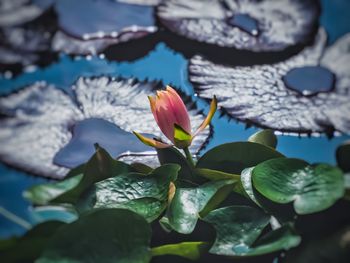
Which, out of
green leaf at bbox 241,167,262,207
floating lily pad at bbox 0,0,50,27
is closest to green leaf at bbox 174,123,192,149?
green leaf at bbox 241,167,262,207

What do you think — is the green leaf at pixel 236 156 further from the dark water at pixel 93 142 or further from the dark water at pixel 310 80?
the dark water at pixel 310 80

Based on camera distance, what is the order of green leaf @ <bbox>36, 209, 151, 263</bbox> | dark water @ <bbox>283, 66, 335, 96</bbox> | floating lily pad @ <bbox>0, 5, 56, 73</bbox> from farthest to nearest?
A: floating lily pad @ <bbox>0, 5, 56, 73</bbox> < dark water @ <bbox>283, 66, 335, 96</bbox> < green leaf @ <bbox>36, 209, 151, 263</bbox>

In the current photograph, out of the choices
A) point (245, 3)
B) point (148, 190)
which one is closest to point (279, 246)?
point (148, 190)

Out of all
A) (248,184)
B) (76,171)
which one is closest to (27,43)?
(76,171)

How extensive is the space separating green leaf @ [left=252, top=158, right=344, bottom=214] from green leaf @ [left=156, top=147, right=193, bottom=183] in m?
0.12

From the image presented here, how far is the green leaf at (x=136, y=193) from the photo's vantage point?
71 cm

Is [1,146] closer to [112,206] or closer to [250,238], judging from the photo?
[112,206]

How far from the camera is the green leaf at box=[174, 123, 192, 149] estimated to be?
74 cm

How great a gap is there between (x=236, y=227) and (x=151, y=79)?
497mm

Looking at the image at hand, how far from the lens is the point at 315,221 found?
0.69 metres

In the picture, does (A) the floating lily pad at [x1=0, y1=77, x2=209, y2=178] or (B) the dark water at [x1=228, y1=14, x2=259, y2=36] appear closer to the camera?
(A) the floating lily pad at [x1=0, y1=77, x2=209, y2=178]

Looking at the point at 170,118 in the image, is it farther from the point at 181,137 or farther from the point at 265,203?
the point at 265,203

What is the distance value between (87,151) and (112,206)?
0.84 ft

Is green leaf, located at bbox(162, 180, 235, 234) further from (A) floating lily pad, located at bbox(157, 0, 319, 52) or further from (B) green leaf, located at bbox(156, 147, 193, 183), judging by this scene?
(A) floating lily pad, located at bbox(157, 0, 319, 52)
